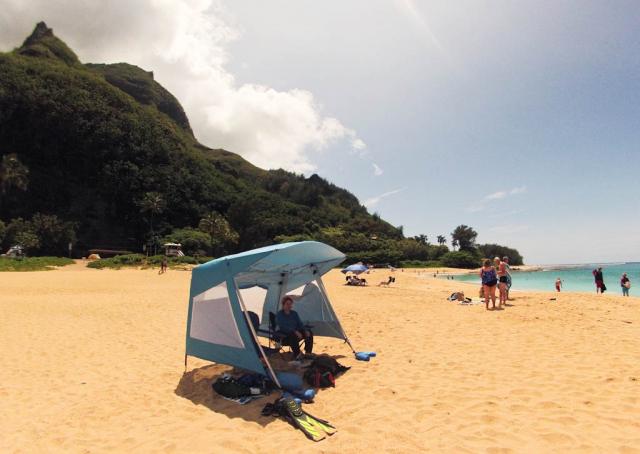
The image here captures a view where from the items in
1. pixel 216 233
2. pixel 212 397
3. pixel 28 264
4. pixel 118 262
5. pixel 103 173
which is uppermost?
pixel 103 173

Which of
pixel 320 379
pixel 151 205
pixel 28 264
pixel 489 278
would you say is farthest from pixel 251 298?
pixel 151 205

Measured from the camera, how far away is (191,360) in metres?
7.82

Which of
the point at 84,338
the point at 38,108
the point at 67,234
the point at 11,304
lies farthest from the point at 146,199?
the point at 84,338

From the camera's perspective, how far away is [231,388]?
18.6 ft

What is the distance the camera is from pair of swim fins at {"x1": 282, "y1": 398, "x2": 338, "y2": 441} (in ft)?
14.3

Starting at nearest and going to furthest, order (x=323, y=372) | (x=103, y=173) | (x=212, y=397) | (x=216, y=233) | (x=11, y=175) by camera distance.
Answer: (x=212, y=397)
(x=323, y=372)
(x=11, y=175)
(x=216, y=233)
(x=103, y=173)

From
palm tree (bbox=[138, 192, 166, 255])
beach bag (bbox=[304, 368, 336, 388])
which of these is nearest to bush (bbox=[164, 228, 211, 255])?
palm tree (bbox=[138, 192, 166, 255])

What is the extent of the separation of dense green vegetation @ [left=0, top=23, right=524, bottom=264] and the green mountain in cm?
23

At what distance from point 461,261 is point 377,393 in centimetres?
9332

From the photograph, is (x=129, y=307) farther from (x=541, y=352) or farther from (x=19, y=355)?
(x=541, y=352)

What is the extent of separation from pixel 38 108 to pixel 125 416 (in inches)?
3997

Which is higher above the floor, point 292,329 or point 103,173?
point 103,173

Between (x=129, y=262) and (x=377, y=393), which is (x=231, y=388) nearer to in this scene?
(x=377, y=393)

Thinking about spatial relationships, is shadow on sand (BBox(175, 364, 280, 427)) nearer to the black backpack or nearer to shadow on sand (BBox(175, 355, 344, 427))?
shadow on sand (BBox(175, 355, 344, 427))
